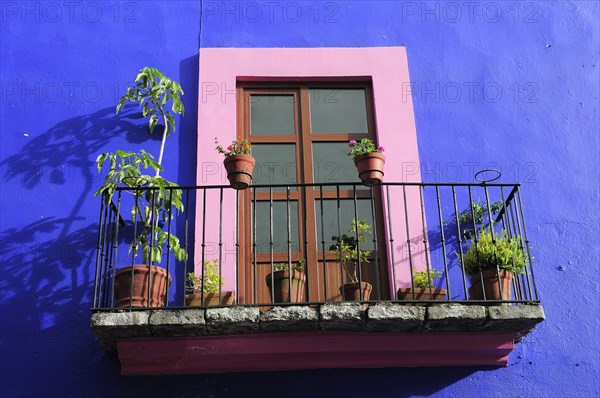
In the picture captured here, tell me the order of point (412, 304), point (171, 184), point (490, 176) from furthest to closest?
point (490, 176) → point (171, 184) → point (412, 304)

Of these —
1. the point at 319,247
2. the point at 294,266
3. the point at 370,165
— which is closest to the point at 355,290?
the point at 294,266

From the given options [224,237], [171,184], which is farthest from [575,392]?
[171,184]

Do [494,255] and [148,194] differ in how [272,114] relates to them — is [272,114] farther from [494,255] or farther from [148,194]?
[494,255]

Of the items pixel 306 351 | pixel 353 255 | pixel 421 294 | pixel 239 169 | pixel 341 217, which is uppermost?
pixel 239 169

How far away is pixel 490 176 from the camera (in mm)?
7648

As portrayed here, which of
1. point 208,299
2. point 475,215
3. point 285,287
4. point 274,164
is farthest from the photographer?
point 274,164

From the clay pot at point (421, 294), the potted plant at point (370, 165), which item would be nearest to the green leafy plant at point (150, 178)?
the potted plant at point (370, 165)

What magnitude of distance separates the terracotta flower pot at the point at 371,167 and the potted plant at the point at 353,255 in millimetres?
342

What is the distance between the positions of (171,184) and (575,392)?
3.36 meters

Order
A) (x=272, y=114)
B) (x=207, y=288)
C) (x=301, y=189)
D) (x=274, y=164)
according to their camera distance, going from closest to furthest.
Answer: (x=207, y=288)
(x=301, y=189)
(x=274, y=164)
(x=272, y=114)

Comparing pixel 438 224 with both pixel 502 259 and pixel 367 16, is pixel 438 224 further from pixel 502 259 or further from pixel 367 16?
pixel 367 16

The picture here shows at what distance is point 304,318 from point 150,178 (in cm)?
166

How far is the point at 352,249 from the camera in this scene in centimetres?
732

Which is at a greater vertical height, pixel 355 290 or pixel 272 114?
pixel 272 114
